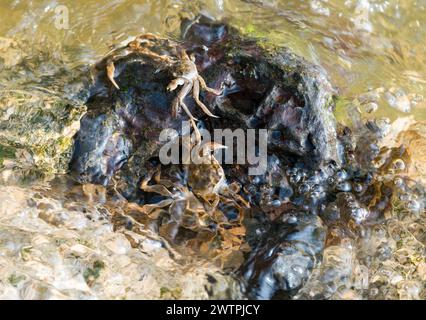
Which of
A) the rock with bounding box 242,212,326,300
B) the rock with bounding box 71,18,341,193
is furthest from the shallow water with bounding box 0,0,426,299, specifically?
the rock with bounding box 71,18,341,193

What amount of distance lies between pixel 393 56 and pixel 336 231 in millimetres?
1568

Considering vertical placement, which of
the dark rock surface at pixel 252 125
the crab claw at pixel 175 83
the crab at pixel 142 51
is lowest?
the dark rock surface at pixel 252 125

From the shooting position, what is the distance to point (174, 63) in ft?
8.33

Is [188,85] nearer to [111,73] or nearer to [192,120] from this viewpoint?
[192,120]

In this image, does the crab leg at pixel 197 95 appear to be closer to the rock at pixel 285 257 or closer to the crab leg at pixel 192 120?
the crab leg at pixel 192 120

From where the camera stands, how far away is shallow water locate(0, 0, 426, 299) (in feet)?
8.13

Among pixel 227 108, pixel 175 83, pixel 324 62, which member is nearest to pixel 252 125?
pixel 227 108

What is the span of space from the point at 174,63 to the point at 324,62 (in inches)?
46.7

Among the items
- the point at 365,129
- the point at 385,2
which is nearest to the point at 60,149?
the point at 365,129

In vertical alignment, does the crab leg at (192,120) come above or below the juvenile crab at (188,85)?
below

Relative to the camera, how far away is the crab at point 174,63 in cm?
246

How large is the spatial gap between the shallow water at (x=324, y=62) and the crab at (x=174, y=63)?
0.61ft

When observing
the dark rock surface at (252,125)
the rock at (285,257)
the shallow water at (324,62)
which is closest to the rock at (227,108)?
the dark rock surface at (252,125)

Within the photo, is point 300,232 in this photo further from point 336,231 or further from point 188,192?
point 188,192
